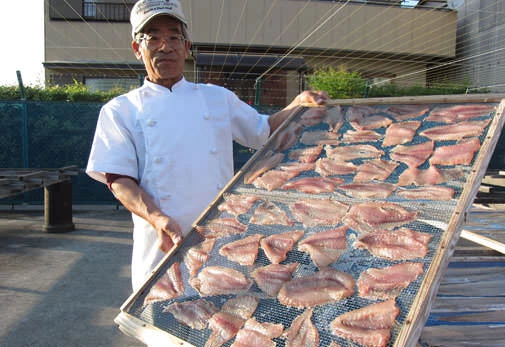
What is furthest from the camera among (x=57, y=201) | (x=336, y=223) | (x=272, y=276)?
(x=57, y=201)

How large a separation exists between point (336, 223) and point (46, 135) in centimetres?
948

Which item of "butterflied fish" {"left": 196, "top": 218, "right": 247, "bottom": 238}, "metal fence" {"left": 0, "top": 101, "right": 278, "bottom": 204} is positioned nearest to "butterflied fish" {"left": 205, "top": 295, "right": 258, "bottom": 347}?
"butterflied fish" {"left": 196, "top": 218, "right": 247, "bottom": 238}

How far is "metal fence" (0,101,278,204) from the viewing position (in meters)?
9.81

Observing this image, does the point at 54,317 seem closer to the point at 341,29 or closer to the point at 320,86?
the point at 320,86

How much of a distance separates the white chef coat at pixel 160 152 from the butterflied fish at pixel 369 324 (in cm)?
118

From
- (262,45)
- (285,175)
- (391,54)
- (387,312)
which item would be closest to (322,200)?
(285,175)

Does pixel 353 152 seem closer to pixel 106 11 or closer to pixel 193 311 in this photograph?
pixel 193 311

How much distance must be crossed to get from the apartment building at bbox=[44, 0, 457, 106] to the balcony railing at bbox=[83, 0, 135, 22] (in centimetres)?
4

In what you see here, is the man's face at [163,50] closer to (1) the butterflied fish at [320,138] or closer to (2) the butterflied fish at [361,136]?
(1) the butterflied fish at [320,138]

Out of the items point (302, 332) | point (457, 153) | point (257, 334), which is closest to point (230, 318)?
point (257, 334)

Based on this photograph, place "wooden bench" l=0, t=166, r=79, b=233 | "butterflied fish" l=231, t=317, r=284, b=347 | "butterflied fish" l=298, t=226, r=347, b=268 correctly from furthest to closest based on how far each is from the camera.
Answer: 1. "wooden bench" l=0, t=166, r=79, b=233
2. "butterflied fish" l=298, t=226, r=347, b=268
3. "butterflied fish" l=231, t=317, r=284, b=347

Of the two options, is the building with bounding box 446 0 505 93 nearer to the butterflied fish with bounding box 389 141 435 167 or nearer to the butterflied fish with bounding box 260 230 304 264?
the butterflied fish with bounding box 389 141 435 167

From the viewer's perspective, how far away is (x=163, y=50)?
7.88 ft

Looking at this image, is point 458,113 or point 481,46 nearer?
point 458,113
